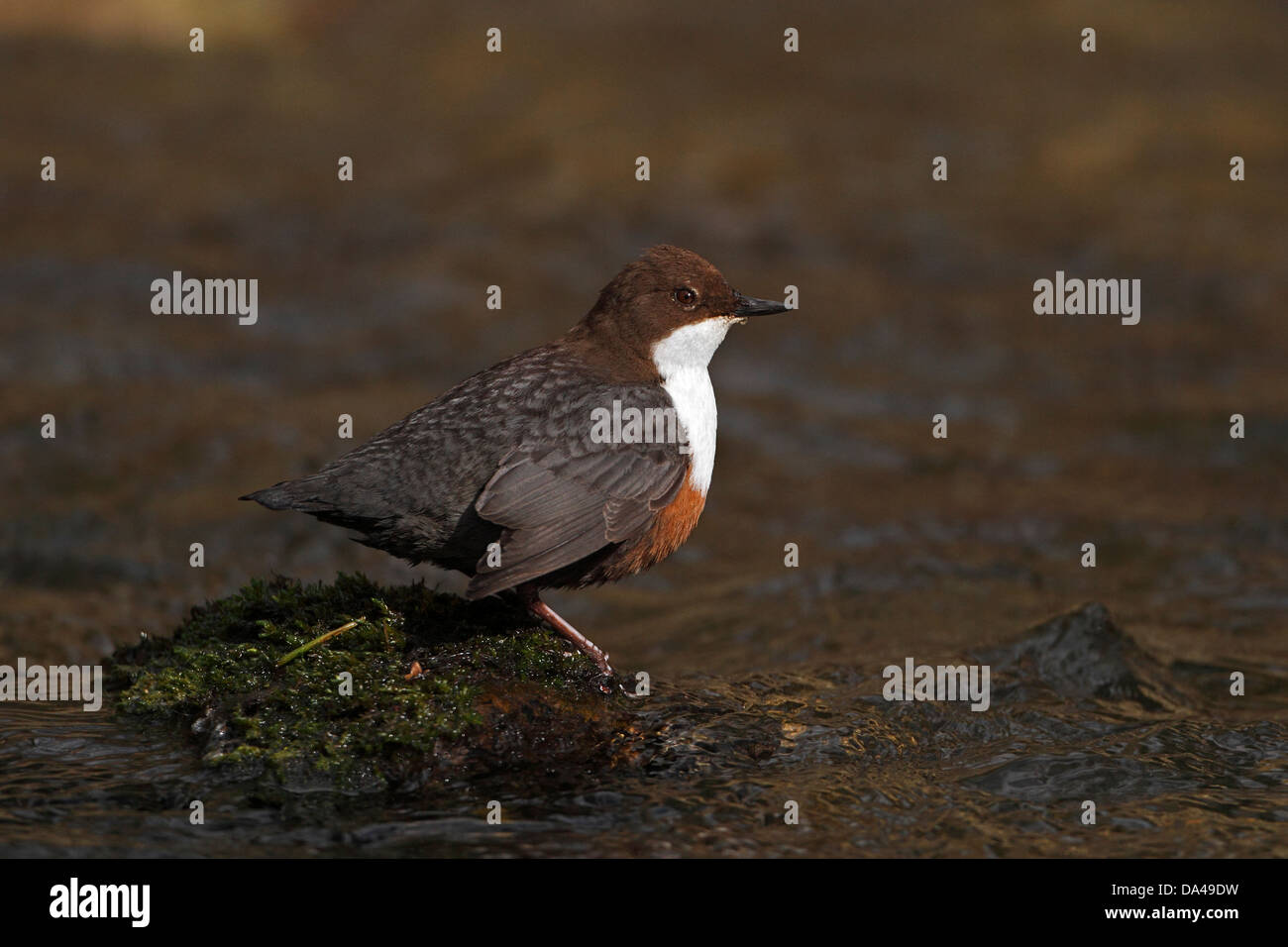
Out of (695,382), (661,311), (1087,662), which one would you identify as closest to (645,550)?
(695,382)

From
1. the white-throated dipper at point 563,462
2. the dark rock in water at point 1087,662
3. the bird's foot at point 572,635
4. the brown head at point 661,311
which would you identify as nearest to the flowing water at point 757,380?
the dark rock in water at point 1087,662

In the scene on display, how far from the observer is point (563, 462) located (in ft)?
17.3

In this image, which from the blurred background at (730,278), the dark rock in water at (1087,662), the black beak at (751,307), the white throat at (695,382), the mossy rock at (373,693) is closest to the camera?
the mossy rock at (373,693)

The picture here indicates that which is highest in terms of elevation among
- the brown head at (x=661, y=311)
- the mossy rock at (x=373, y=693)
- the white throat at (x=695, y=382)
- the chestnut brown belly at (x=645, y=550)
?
the brown head at (x=661, y=311)

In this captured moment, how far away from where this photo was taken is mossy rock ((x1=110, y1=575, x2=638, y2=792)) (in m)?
4.69

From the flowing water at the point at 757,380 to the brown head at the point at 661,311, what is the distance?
4.58 feet

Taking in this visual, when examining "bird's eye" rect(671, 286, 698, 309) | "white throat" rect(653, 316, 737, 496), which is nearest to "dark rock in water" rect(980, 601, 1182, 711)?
"white throat" rect(653, 316, 737, 496)

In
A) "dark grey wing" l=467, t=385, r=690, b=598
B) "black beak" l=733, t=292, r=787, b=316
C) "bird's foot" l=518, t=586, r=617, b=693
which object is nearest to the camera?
"dark grey wing" l=467, t=385, r=690, b=598

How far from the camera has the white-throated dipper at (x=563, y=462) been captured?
5.10 m

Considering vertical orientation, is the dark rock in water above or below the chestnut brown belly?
below

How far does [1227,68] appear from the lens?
15.5 meters

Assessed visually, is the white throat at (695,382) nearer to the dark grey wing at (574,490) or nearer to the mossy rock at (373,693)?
the dark grey wing at (574,490)

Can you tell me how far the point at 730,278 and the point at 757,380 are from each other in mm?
1025

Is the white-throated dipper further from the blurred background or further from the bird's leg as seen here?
the blurred background
